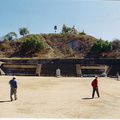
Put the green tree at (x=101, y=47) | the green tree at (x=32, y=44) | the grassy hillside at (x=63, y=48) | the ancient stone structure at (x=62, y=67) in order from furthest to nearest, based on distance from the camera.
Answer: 1. the grassy hillside at (x=63, y=48)
2. the green tree at (x=32, y=44)
3. the green tree at (x=101, y=47)
4. the ancient stone structure at (x=62, y=67)

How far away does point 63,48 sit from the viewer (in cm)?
6319

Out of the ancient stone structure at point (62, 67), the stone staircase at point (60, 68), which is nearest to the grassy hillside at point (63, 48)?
the ancient stone structure at point (62, 67)

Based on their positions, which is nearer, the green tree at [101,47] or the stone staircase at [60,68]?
the stone staircase at [60,68]


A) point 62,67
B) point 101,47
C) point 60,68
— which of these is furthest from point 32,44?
point 60,68

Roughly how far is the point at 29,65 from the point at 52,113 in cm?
2924

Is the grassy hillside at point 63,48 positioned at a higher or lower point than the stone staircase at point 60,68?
higher

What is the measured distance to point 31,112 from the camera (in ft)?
25.2

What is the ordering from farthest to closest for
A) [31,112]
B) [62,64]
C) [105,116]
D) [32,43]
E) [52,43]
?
[52,43] < [32,43] < [62,64] < [31,112] < [105,116]

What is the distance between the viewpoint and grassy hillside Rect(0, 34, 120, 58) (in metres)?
57.4

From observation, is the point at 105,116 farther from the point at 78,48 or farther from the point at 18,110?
the point at 78,48

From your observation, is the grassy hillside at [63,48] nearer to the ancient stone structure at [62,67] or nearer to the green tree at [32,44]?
the green tree at [32,44]

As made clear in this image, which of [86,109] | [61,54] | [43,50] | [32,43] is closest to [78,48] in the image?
[61,54]

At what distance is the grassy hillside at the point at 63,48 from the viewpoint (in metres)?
57.4

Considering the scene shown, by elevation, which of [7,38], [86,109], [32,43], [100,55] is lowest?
[86,109]
